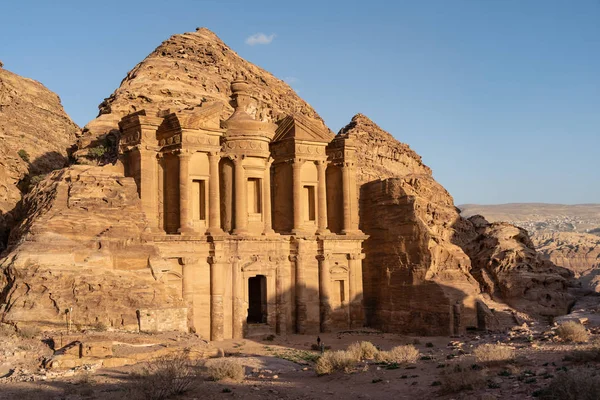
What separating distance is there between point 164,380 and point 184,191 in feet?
53.4

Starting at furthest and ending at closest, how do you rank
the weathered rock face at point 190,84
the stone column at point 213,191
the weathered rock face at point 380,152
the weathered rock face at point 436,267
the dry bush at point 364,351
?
1. the weathered rock face at point 380,152
2. the weathered rock face at point 190,84
3. the weathered rock face at point 436,267
4. the stone column at point 213,191
5. the dry bush at point 364,351

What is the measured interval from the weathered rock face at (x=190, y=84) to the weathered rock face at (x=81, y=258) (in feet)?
22.8

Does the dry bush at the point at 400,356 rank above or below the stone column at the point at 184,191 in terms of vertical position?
below

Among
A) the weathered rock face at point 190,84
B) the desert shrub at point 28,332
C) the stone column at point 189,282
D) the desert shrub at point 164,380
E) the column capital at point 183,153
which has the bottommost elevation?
the desert shrub at point 164,380

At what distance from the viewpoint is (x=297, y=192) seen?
3572 cm

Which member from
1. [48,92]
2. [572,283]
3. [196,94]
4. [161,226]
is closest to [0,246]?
[161,226]

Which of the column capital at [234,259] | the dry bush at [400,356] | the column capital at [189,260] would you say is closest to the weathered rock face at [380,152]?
the column capital at [234,259]

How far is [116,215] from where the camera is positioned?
86.4 ft

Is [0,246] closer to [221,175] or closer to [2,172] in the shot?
[2,172]

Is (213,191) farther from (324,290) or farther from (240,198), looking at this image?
(324,290)

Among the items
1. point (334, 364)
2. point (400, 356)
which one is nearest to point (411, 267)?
point (400, 356)

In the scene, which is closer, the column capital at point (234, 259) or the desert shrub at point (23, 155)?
the column capital at point (234, 259)

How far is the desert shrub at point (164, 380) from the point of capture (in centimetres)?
1614

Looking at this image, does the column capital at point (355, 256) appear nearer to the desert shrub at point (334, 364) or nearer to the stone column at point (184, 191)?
the stone column at point (184, 191)
